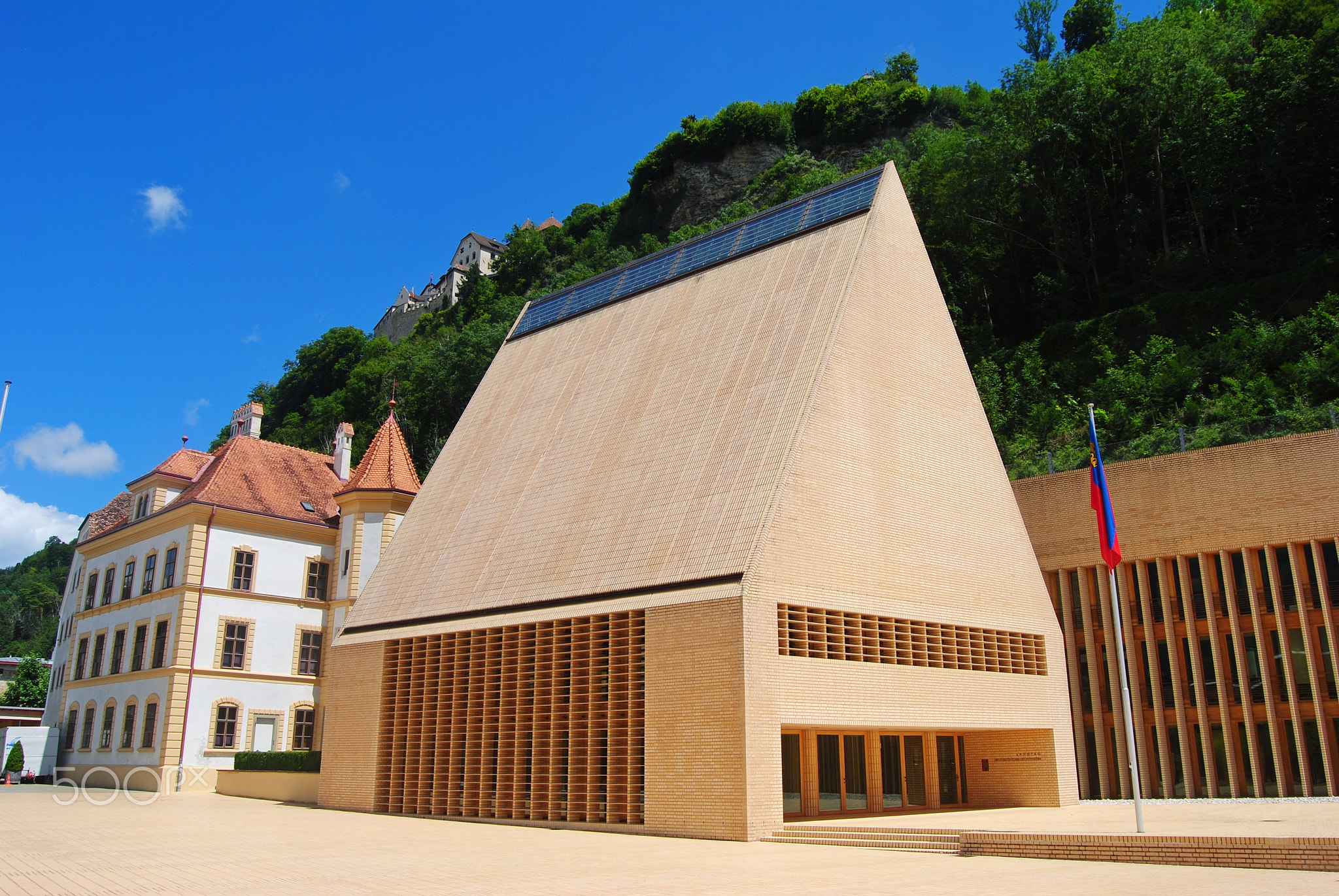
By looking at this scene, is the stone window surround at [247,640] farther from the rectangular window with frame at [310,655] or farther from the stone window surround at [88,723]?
the stone window surround at [88,723]

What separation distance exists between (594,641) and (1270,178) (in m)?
30.5

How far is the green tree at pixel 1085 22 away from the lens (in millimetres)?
60125

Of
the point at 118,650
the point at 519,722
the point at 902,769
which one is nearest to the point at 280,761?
the point at 519,722

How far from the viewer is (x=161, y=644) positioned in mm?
30125

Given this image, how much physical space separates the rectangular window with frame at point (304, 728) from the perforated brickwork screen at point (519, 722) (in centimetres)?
1286

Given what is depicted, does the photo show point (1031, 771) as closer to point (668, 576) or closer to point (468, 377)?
point (668, 576)

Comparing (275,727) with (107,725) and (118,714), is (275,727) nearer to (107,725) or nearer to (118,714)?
(118,714)

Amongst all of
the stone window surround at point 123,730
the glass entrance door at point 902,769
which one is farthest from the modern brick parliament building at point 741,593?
the stone window surround at point 123,730

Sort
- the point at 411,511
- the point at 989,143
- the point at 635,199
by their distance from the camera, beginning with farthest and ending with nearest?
1. the point at 635,199
2. the point at 989,143
3. the point at 411,511

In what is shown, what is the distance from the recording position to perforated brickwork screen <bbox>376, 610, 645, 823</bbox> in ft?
53.4

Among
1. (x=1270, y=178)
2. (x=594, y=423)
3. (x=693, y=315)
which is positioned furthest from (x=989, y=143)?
(x=594, y=423)

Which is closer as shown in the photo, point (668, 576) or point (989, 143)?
point (668, 576)

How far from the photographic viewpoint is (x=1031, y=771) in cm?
1875

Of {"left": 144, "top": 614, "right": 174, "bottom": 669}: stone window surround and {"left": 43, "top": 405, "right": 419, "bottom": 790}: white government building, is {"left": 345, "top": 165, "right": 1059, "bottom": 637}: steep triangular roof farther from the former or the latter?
{"left": 144, "top": 614, "right": 174, "bottom": 669}: stone window surround
